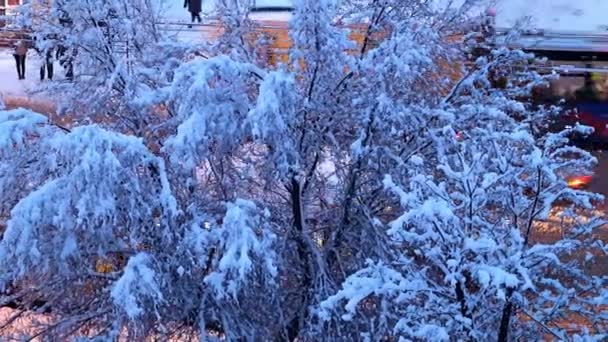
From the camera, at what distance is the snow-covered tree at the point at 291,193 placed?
5512mm

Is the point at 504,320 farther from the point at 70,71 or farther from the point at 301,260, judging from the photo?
the point at 70,71

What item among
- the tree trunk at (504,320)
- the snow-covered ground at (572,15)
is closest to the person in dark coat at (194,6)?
the snow-covered ground at (572,15)

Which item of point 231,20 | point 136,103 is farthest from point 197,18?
point 136,103

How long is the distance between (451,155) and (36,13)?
418cm

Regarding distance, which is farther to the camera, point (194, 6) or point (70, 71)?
point (194, 6)

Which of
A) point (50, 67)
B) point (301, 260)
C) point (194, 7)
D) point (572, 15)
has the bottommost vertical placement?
point (301, 260)

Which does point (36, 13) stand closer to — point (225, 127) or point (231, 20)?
point (231, 20)

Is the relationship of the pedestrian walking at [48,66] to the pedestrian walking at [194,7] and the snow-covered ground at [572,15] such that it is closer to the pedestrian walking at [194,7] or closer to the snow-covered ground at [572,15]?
the pedestrian walking at [194,7]

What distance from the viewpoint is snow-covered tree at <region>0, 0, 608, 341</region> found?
5.51m

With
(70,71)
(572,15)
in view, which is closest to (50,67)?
(70,71)

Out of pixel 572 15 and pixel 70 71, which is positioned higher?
pixel 70 71

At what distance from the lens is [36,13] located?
8.53 metres

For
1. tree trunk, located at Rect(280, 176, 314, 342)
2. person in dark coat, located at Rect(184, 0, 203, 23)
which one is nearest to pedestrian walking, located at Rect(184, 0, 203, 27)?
person in dark coat, located at Rect(184, 0, 203, 23)

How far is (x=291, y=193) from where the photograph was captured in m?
7.11
